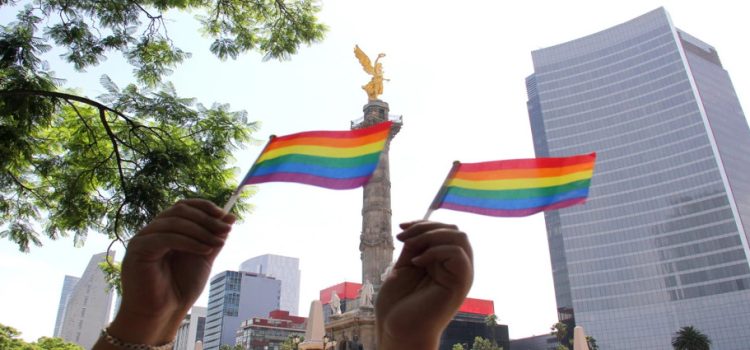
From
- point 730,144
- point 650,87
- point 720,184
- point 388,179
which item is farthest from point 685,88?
point 388,179

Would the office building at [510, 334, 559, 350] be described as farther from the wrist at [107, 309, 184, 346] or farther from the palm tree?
the wrist at [107, 309, 184, 346]

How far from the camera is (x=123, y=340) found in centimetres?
234

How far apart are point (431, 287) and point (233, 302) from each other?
115m

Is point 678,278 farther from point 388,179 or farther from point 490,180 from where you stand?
point 490,180

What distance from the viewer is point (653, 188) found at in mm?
80938

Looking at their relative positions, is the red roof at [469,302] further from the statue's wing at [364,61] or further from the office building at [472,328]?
the statue's wing at [364,61]

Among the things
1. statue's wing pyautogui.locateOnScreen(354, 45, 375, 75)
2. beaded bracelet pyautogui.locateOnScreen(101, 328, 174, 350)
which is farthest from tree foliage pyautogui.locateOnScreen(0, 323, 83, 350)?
statue's wing pyautogui.locateOnScreen(354, 45, 375, 75)

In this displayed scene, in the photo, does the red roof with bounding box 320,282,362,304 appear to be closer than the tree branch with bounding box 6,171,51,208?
No

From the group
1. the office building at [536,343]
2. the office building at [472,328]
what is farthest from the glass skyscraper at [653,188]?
the office building at [472,328]

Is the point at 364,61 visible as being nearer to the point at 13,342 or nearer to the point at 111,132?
the point at 13,342

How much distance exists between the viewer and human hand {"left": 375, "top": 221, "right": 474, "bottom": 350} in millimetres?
2330

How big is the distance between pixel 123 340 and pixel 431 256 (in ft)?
4.72

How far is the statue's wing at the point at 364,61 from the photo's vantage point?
3488 centimetres

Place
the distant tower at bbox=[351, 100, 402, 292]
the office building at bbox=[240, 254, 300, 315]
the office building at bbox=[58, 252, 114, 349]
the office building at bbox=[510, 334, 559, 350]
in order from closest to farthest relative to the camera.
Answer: the distant tower at bbox=[351, 100, 402, 292] → the office building at bbox=[58, 252, 114, 349] → the office building at bbox=[510, 334, 559, 350] → the office building at bbox=[240, 254, 300, 315]
